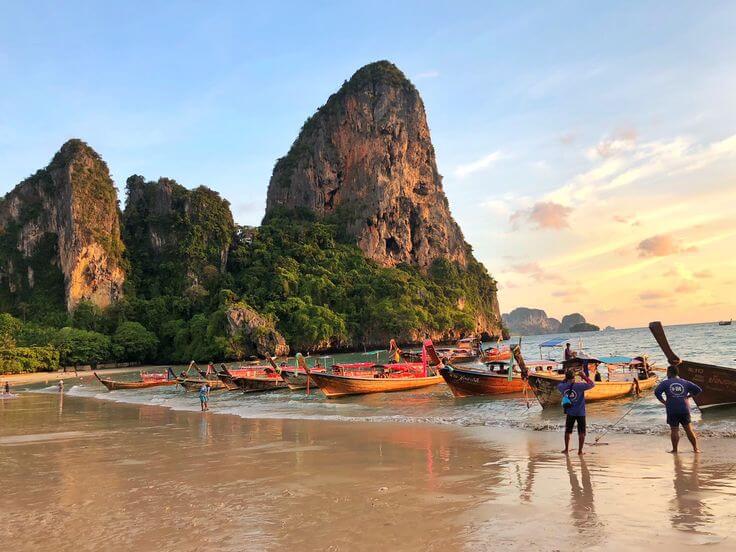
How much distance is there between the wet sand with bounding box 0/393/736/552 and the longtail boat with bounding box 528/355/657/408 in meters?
4.71

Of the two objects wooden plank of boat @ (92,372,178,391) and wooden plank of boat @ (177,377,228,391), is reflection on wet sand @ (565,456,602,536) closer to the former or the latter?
wooden plank of boat @ (177,377,228,391)

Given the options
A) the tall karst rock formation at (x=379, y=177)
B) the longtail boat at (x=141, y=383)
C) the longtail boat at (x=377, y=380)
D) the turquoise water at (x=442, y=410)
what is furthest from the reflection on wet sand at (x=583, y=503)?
the tall karst rock formation at (x=379, y=177)

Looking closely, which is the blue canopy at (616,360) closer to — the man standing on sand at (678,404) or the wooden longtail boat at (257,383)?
the man standing on sand at (678,404)

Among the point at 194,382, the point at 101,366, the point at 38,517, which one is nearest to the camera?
the point at 38,517

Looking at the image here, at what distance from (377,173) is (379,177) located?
48.2 inches

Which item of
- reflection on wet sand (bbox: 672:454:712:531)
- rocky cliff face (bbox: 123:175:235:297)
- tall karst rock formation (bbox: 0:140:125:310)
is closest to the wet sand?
reflection on wet sand (bbox: 672:454:712:531)

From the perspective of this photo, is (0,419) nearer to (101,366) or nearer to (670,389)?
(670,389)

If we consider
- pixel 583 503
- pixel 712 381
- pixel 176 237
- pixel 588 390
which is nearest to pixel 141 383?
pixel 588 390

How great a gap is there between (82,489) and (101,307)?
86922mm

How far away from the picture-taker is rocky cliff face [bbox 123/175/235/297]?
3649 inches

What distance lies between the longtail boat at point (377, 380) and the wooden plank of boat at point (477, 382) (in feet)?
7.84

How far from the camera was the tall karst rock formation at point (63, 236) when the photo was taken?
87688mm

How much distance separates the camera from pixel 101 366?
69.6 m

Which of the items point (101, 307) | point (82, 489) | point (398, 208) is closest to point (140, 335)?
point (101, 307)
